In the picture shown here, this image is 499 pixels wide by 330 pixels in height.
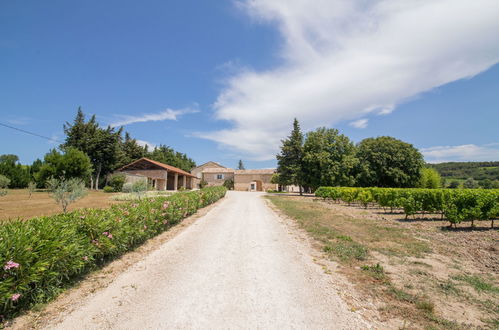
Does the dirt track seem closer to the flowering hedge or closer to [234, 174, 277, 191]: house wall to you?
the flowering hedge

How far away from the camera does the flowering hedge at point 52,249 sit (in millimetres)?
3195

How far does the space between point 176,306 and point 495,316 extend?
191 inches

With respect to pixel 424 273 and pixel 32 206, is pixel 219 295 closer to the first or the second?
pixel 424 273

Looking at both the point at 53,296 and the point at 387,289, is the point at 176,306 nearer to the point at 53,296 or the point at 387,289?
the point at 53,296

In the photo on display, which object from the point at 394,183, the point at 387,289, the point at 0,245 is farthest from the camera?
the point at 394,183

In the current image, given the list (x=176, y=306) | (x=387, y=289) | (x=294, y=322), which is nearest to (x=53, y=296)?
(x=176, y=306)

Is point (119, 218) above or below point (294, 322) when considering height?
above

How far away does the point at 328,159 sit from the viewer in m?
36.6

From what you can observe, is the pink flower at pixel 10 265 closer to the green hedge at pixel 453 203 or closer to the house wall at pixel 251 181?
the green hedge at pixel 453 203

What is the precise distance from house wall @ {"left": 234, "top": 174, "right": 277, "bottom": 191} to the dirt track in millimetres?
53750

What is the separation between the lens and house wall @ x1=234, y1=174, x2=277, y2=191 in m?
60.2

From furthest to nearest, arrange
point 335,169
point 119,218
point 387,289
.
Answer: point 335,169, point 119,218, point 387,289

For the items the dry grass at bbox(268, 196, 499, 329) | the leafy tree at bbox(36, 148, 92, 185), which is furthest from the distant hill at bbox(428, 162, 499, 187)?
the leafy tree at bbox(36, 148, 92, 185)

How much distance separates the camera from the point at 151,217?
7734mm
